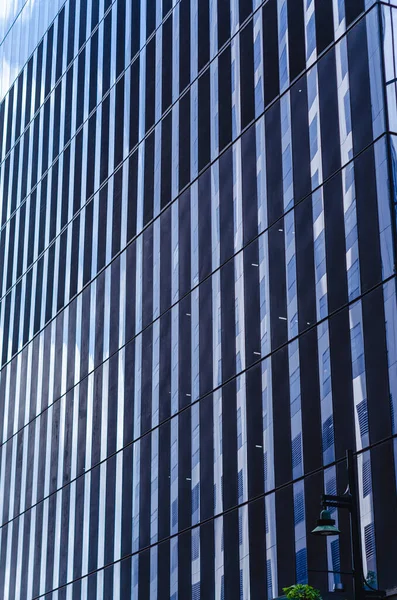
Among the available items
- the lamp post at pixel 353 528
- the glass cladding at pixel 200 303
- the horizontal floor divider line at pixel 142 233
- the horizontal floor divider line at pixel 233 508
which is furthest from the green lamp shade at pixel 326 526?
the horizontal floor divider line at pixel 142 233

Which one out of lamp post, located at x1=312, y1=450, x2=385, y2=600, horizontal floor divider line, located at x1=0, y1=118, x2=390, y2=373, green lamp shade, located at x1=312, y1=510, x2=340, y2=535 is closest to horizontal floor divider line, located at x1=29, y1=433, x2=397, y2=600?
lamp post, located at x1=312, y1=450, x2=385, y2=600

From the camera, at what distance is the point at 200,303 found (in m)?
39.6

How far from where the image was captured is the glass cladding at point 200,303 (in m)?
30.9

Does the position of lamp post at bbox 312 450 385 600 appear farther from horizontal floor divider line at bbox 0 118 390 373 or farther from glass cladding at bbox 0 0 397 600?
horizontal floor divider line at bbox 0 118 390 373

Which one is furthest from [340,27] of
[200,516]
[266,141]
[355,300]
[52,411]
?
[52,411]

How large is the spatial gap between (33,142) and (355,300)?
3279 cm

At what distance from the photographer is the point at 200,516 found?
3691 cm

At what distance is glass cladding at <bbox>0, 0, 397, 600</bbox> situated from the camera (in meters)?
30.9

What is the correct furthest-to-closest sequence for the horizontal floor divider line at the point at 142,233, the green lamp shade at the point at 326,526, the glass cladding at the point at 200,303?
the horizontal floor divider line at the point at 142,233, the glass cladding at the point at 200,303, the green lamp shade at the point at 326,526

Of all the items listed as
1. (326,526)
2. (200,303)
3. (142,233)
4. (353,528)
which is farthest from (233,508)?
(142,233)

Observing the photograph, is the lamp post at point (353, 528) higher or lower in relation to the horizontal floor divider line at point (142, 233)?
lower

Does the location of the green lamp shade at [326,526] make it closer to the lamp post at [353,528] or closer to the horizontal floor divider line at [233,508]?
the lamp post at [353,528]

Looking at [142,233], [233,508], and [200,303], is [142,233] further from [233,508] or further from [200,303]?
[233,508]

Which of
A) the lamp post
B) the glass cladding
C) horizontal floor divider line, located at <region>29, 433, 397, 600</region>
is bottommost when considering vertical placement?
the lamp post
